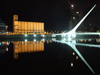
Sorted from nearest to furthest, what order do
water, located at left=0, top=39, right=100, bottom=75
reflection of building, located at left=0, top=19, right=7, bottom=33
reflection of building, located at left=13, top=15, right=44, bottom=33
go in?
water, located at left=0, top=39, right=100, bottom=75 < reflection of building, located at left=0, top=19, right=7, bottom=33 < reflection of building, located at left=13, top=15, right=44, bottom=33

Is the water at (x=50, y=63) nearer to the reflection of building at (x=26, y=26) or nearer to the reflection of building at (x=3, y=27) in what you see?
the reflection of building at (x=3, y=27)

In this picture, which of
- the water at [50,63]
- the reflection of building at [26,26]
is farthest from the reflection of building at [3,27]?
the water at [50,63]

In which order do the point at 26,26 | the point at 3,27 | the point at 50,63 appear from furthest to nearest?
the point at 26,26, the point at 3,27, the point at 50,63

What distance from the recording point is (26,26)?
29125 mm

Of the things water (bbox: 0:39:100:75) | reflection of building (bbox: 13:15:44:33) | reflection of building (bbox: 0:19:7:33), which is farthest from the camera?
reflection of building (bbox: 13:15:44:33)

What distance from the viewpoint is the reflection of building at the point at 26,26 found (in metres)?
27.2

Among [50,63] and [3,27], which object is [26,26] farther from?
[50,63]

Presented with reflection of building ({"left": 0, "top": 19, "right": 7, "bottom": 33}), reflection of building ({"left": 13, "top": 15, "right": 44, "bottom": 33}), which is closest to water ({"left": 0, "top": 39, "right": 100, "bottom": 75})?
reflection of building ({"left": 0, "top": 19, "right": 7, "bottom": 33})

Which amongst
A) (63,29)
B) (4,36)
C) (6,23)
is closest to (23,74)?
(4,36)

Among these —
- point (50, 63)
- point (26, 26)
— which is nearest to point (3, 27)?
point (26, 26)

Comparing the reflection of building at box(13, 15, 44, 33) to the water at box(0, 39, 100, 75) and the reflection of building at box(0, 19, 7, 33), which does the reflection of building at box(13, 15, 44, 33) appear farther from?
the water at box(0, 39, 100, 75)

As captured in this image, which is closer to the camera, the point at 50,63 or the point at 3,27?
the point at 50,63

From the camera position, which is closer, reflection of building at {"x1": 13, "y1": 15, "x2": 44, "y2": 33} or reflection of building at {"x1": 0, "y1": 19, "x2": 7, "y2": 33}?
reflection of building at {"x1": 0, "y1": 19, "x2": 7, "y2": 33}

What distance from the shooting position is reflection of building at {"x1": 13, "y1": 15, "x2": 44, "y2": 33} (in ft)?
89.1
